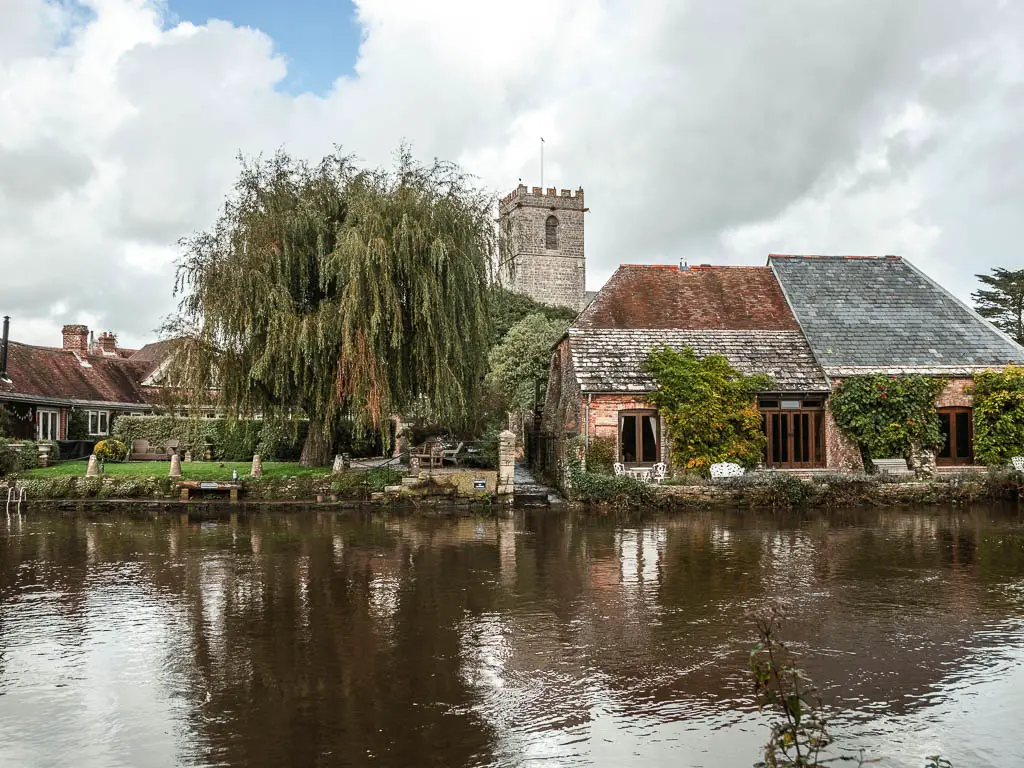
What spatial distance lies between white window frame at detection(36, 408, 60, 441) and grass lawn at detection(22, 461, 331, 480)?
4.92 meters

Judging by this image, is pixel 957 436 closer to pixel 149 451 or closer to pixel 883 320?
pixel 883 320

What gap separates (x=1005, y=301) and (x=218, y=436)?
41.3 m

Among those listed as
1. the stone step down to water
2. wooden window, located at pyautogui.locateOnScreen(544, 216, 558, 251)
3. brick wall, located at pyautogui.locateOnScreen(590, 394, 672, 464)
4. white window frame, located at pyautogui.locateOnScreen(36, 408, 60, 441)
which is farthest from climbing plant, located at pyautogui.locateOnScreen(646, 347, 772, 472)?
wooden window, located at pyautogui.locateOnScreen(544, 216, 558, 251)

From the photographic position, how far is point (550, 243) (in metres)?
62.5

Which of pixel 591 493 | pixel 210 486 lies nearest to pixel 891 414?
pixel 591 493

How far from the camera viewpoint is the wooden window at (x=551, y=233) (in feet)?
205

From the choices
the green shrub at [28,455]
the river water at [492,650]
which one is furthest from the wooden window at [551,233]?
the river water at [492,650]

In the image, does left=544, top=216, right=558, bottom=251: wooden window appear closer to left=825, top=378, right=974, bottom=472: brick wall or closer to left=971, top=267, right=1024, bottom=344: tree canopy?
left=971, top=267, right=1024, bottom=344: tree canopy

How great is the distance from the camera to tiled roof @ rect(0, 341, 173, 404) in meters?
29.4

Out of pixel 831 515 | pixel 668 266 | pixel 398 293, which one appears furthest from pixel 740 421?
pixel 398 293

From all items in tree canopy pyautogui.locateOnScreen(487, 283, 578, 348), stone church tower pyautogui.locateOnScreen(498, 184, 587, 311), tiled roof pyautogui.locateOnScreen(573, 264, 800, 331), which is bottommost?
tiled roof pyautogui.locateOnScreen(573, 264, 800, 331)

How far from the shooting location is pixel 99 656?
24.1 feet

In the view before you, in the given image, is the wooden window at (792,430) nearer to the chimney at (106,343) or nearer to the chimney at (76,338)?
the chimney at (76,338)

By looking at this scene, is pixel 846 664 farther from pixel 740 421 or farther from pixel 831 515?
pixel 740 421
